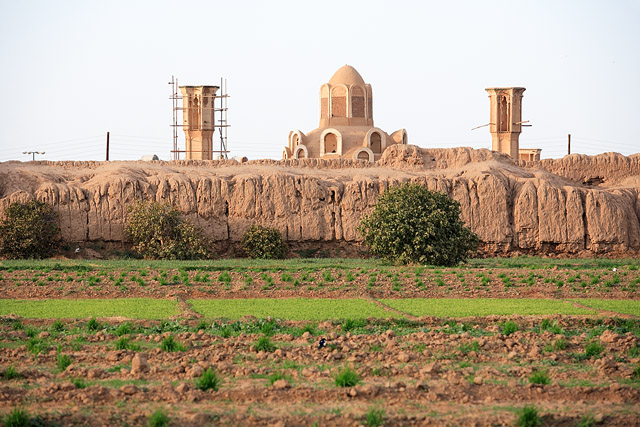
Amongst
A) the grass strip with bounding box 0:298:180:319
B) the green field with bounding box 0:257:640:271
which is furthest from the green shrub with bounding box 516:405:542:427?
the green field with bounding box 0:257:640:271

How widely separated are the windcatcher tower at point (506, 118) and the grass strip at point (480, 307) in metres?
33.6

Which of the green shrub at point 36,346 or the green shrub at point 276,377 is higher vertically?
the green shrub at point 36,346

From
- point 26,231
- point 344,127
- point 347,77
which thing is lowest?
point 26,231

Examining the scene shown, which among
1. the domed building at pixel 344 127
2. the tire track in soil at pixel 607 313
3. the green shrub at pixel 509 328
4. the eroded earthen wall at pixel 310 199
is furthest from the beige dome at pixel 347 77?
the green shrub at pixel 509 328

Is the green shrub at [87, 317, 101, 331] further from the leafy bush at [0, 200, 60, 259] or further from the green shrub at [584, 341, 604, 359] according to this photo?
the leafy bush at [0, 200, 60, 259]

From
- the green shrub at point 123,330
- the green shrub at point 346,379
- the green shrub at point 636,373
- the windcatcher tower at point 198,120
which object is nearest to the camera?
the green shrub at point 346,379

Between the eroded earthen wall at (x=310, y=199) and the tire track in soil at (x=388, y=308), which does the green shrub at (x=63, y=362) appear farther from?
the eroded earthen wall at (x=310, y=199)

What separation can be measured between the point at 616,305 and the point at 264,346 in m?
10.1

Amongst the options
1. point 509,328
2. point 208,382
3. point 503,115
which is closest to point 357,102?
point 503,115

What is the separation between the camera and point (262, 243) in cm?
3822

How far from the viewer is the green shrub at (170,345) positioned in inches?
602

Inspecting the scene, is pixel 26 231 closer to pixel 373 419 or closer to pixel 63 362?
pixel 63 362

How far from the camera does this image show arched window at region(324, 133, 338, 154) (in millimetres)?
55312

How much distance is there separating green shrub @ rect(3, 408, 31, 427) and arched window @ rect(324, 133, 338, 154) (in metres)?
44.8
